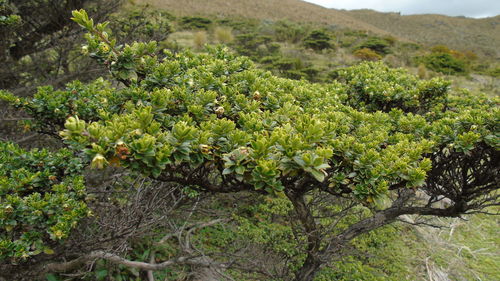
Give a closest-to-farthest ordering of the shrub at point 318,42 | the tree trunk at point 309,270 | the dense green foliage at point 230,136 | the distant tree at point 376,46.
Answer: the dense green foliage at point 230,136 → the tree trunk at point 309,270 → the shrub at point 318,42 → the distant tree at point 376,46

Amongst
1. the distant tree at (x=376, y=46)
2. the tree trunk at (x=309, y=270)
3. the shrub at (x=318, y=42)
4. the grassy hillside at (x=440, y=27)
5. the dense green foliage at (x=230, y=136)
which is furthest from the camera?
the grassy hillside at (x=440, y=27)

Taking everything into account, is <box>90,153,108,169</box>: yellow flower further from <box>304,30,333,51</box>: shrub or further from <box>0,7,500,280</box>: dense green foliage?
<box>304,30,333,51</box>: shrub

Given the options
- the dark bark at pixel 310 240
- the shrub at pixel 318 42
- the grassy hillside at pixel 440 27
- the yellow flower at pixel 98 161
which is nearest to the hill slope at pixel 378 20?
the grassy hillside at pixel 440 27

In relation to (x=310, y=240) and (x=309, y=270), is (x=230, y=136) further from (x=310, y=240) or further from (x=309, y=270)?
(x=309, y=270)

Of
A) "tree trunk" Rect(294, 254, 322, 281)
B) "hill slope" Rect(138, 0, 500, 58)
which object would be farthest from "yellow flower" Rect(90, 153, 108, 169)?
"hill slope" Rect(138, 0, 500, 58)

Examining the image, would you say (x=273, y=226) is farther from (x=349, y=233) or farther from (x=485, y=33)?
(x=485, y=33)

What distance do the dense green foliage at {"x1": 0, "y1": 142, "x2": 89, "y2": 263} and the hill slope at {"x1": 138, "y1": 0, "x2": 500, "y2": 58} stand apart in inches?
873

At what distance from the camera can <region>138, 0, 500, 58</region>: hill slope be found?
30266mm

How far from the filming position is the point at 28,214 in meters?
1.97

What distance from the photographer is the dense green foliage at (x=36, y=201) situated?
1937 millimetres

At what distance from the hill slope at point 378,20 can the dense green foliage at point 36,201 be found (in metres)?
22.2

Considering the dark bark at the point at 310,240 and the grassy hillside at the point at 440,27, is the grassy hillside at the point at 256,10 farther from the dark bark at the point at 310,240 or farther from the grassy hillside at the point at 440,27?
the dark bark at the point at 310,240

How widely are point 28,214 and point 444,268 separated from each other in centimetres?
556

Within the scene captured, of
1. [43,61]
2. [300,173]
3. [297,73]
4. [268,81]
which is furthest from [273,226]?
[297,73]
